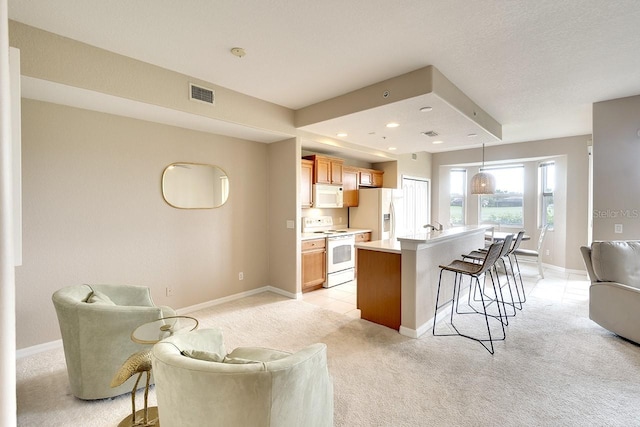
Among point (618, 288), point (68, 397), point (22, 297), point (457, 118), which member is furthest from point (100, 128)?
point (618, 288)

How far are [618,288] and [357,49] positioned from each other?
3.50 m

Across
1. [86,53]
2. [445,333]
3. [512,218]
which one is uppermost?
[86,53]

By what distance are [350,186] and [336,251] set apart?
1488mm

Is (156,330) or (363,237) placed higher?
(363,237)

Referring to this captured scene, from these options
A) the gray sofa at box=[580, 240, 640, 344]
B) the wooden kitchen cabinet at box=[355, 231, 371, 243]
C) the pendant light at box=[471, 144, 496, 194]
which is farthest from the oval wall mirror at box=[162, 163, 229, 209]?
the gray sofa at box=[580, 240, 640, 344]

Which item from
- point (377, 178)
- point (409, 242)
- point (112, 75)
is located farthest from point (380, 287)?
point (377, 178)

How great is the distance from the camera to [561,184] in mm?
6062

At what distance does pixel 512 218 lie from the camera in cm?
699

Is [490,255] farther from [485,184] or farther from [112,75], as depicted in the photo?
[112,75]

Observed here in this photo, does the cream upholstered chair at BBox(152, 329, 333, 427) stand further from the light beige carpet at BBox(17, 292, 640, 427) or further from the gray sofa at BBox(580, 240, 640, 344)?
the gray sofa at BBox(580, 240, 640, 344)

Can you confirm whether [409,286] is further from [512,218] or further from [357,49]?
[512,218]

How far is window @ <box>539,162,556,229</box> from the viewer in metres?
6.40

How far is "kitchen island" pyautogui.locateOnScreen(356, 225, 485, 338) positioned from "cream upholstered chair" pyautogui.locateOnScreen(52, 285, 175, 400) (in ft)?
7.25

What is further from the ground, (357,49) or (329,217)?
(357,49)
